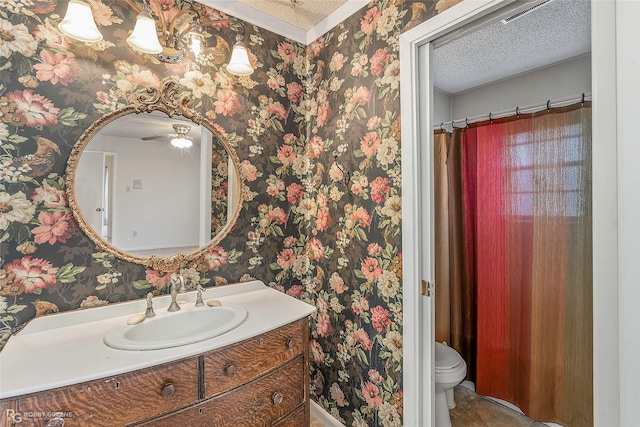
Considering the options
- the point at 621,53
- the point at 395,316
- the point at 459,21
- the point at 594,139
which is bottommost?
the point at 395,316

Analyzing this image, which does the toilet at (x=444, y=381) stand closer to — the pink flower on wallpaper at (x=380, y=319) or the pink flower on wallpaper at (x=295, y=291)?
the pink flower on wallpaper at (x=380, y=319)

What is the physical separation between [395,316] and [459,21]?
131 cm

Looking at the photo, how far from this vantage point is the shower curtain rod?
163cm

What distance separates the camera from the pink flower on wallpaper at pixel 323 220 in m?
1.74

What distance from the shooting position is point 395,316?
4.53 ft

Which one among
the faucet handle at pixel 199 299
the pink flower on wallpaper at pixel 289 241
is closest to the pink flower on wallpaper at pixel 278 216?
the pink flower on wallpaper at pixel 289 241

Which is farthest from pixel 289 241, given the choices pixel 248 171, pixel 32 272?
pixel 32 272

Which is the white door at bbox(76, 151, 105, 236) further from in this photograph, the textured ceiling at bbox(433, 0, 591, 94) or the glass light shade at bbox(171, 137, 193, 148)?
the textured ceiling at bbox(433, 0, 591, 94)

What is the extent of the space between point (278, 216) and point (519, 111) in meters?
1.73

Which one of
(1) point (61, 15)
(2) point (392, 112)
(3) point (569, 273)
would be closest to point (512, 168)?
(3) point (569, 273)

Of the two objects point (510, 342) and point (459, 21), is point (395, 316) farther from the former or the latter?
point (459, 21)

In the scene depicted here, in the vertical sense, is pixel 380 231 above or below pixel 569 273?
above

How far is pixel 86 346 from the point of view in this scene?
1.02 m

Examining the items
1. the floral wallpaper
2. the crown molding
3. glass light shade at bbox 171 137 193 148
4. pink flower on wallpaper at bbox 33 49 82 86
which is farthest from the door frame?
pink flower on wallpaper at bbox 33 49 82 86
